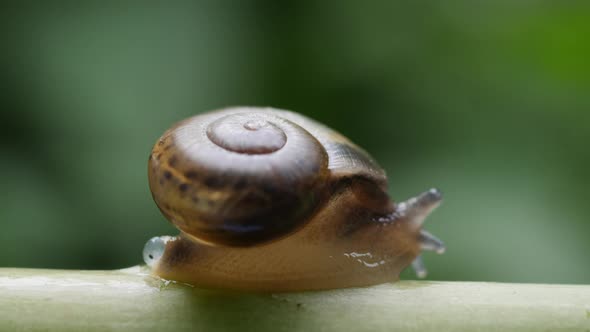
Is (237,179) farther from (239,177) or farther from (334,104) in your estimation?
(334,104)

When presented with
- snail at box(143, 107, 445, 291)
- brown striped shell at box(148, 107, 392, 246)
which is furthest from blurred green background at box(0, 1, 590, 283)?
brown striped shell at box(148, 107, 392, 246)

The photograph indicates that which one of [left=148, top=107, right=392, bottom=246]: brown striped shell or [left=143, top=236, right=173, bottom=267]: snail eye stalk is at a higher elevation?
[left=148, top=107, right=392, bottom=246]: brown striped shell

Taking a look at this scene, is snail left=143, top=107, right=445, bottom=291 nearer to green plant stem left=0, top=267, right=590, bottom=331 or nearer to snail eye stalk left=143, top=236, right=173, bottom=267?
snail eye stalk left=143, top=236, right=173, bottom=267

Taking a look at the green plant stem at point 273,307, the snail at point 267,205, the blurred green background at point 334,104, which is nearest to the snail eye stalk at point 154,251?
the snail at point 267,205

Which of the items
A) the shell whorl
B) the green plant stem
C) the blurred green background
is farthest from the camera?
the blurred green background

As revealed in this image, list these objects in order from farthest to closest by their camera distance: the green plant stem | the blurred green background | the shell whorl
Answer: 1. the blurred green background
2. the shell whorl
3. the green plant stem

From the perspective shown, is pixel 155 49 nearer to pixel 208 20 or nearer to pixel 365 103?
pixel 208 20

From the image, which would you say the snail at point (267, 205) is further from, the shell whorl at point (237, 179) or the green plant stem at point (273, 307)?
the green plant stem at point (273, 307)

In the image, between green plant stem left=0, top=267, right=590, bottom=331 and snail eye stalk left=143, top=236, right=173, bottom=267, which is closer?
green plant stem left=0, top=267, right=590, bottom=331
